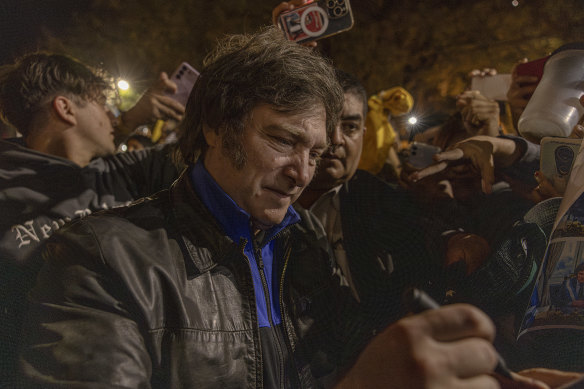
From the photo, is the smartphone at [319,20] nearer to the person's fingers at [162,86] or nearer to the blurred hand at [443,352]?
the person's fingers at [162,86]

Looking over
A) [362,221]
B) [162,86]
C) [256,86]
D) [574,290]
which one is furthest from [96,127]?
[574,290]

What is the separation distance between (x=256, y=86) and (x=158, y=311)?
1.48 ft

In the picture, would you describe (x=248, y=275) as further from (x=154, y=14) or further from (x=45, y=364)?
(x=154, y=14)

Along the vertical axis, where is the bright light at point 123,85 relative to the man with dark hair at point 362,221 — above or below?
above

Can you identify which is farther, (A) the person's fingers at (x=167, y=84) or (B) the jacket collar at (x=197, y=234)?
(A) the person's fingers at (x=167, y=84)

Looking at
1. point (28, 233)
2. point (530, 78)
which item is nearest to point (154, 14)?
point (28, 233)

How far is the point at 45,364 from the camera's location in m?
0.60

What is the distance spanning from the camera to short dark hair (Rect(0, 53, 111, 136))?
0.83 metres

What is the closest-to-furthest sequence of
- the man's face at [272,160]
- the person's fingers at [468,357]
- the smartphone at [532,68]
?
the person's fingers at [468,357] → the man's face at [272,160] → the smartphone at [532,68]

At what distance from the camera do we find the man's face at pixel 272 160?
0.70 m

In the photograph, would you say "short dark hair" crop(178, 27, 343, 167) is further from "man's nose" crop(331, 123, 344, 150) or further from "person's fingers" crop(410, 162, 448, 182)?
"person's fingers" crop(410, 162, 448, 182)

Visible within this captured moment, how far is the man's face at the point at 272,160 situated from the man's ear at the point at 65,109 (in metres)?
0.36

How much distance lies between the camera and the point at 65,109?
0.84 meters

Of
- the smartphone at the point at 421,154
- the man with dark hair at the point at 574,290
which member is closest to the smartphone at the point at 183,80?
the smartphone at the point at 421,154
